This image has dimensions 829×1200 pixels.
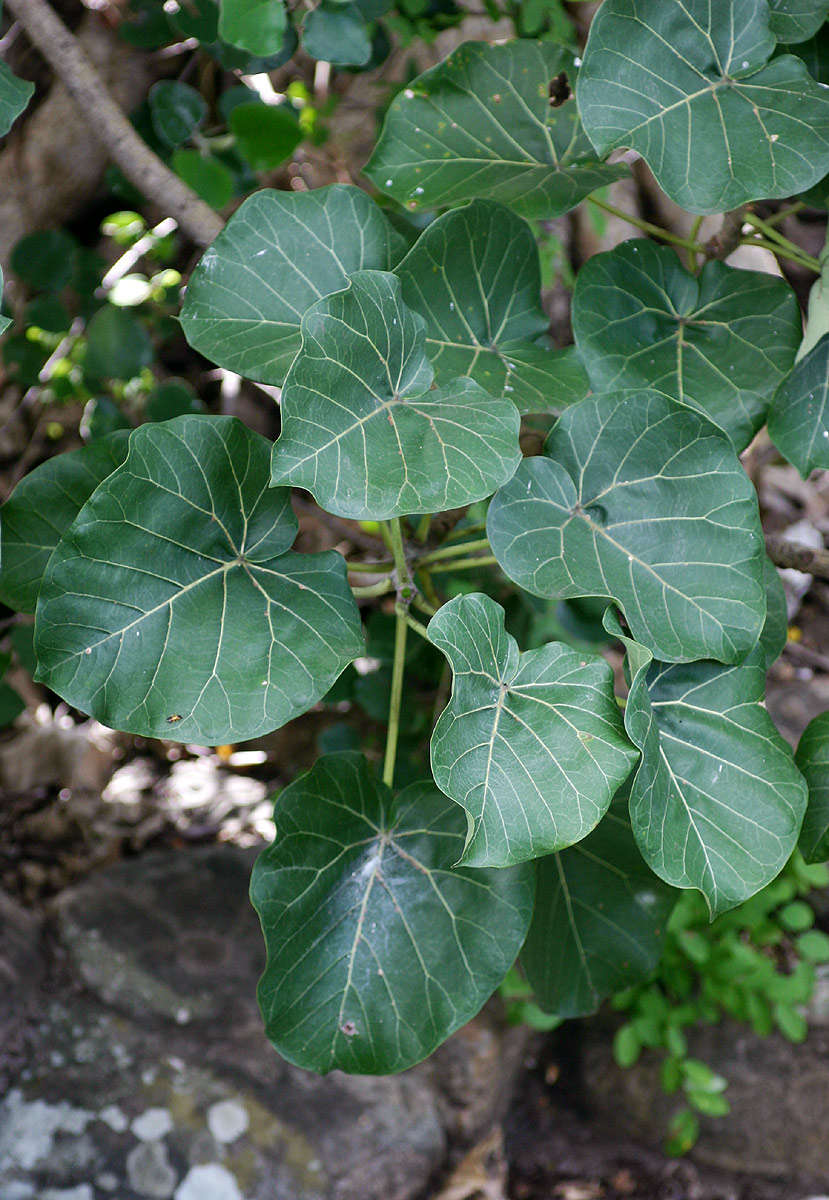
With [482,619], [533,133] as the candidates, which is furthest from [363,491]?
[533,133]

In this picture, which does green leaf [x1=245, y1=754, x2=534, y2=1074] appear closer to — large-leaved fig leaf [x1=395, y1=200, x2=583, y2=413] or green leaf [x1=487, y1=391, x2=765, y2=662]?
green leaf [x1=487, y1=391, x2=765, y2=662]

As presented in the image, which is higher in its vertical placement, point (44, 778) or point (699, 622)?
point (699, 622)

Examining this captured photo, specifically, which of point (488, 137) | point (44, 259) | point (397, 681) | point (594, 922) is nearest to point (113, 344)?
point (44, 259)

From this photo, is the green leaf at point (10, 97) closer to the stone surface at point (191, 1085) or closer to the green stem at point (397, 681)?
the green stem at point (397, 681)

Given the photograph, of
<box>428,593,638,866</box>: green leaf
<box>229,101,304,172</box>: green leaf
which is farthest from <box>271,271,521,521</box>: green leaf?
<box>229,101,304,172</box>: green leaf

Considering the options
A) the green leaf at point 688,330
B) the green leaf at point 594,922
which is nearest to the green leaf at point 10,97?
the green leaf at point 688,330

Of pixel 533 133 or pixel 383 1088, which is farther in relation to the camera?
pixel 383 1088

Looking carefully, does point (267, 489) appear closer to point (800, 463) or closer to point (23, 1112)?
point (800, 463)
